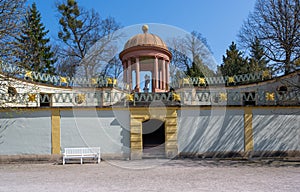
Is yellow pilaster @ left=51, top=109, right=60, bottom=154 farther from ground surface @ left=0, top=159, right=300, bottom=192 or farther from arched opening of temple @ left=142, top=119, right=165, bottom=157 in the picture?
arched opening of temple @ left=142, top=119, right=165, bottom=157

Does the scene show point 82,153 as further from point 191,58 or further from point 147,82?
point 191,58

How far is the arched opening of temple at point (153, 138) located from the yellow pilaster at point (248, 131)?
13.9 ft

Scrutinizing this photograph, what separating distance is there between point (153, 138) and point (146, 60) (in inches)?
238

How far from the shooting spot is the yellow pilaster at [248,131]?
38.5 feet

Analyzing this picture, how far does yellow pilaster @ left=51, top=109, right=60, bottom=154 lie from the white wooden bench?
54 cm

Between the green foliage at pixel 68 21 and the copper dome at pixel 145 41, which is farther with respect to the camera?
the green foliage at pixel 68 21

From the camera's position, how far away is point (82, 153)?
11008 mm

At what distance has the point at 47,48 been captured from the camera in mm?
30141

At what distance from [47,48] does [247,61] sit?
27.2m

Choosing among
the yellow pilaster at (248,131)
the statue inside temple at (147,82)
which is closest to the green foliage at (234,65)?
the statue inside temple at (147,82)

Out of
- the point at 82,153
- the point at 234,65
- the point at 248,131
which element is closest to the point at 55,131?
the point at 82,153

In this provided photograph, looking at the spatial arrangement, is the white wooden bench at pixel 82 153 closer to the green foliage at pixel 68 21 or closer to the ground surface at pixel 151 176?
the ground surface at pixel 151 176

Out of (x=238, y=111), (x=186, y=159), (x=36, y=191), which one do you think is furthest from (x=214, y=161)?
(x=36, y=191)

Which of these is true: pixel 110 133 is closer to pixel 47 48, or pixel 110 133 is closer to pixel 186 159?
pixel 186 159
